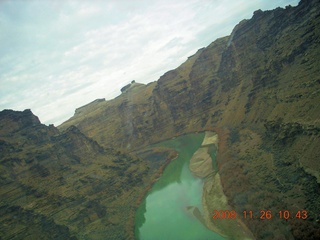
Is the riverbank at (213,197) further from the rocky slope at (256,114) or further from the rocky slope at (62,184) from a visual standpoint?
the rocky slope at (62,184)

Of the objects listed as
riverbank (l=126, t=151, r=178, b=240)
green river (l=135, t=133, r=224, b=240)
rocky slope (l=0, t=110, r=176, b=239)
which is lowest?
green river (l=135, t=133, r=224, b=240)

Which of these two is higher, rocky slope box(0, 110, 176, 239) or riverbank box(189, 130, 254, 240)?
rocky slope box(0, 110, 176, 239)

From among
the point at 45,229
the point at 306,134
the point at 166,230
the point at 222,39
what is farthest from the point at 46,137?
the point at 222,39

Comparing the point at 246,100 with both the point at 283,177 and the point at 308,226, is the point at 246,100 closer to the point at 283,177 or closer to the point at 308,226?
the point at 283,177
